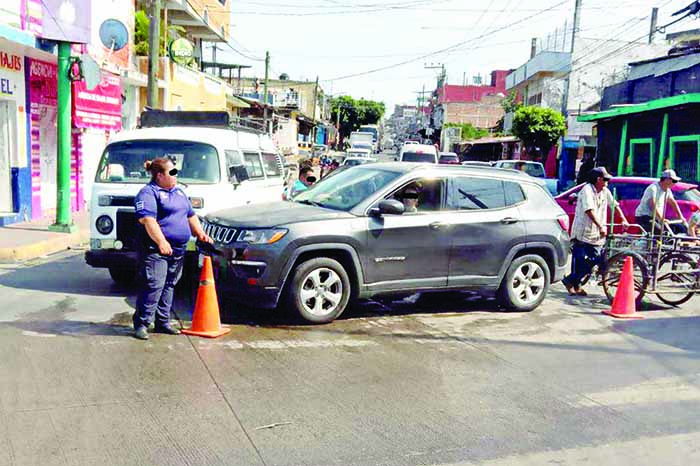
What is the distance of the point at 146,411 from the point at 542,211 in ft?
19.2

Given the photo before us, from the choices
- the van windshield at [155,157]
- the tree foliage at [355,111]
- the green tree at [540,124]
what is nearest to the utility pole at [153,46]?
the van windshield at [155,157]

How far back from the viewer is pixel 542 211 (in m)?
8.98

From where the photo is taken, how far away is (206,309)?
22.9ft

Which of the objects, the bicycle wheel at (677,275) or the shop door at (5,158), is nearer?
the bicycle wheel at (677,275)

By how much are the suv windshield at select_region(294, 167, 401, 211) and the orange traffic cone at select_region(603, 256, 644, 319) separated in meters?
3.30

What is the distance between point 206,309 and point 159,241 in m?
0.91

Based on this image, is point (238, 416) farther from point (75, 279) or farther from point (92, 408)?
point (75, 279)

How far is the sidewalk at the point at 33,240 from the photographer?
37.7 feet

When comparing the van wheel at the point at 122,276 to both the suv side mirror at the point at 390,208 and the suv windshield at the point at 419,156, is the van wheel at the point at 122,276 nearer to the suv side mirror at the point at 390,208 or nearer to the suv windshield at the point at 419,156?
the suv side mirror at the point at 390,208

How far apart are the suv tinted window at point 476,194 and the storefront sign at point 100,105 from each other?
41.3 feet

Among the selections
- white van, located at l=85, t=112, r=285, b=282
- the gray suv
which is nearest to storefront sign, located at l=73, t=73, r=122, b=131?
white van, located at l=85, t=112, r=285, b=282

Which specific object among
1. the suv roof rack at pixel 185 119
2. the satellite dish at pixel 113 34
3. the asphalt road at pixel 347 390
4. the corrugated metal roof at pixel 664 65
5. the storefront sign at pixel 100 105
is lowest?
the asphalt road at pixel 347 390

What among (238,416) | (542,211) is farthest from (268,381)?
(542,211)

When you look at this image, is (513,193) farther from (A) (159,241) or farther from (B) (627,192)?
(B) (627,192)
